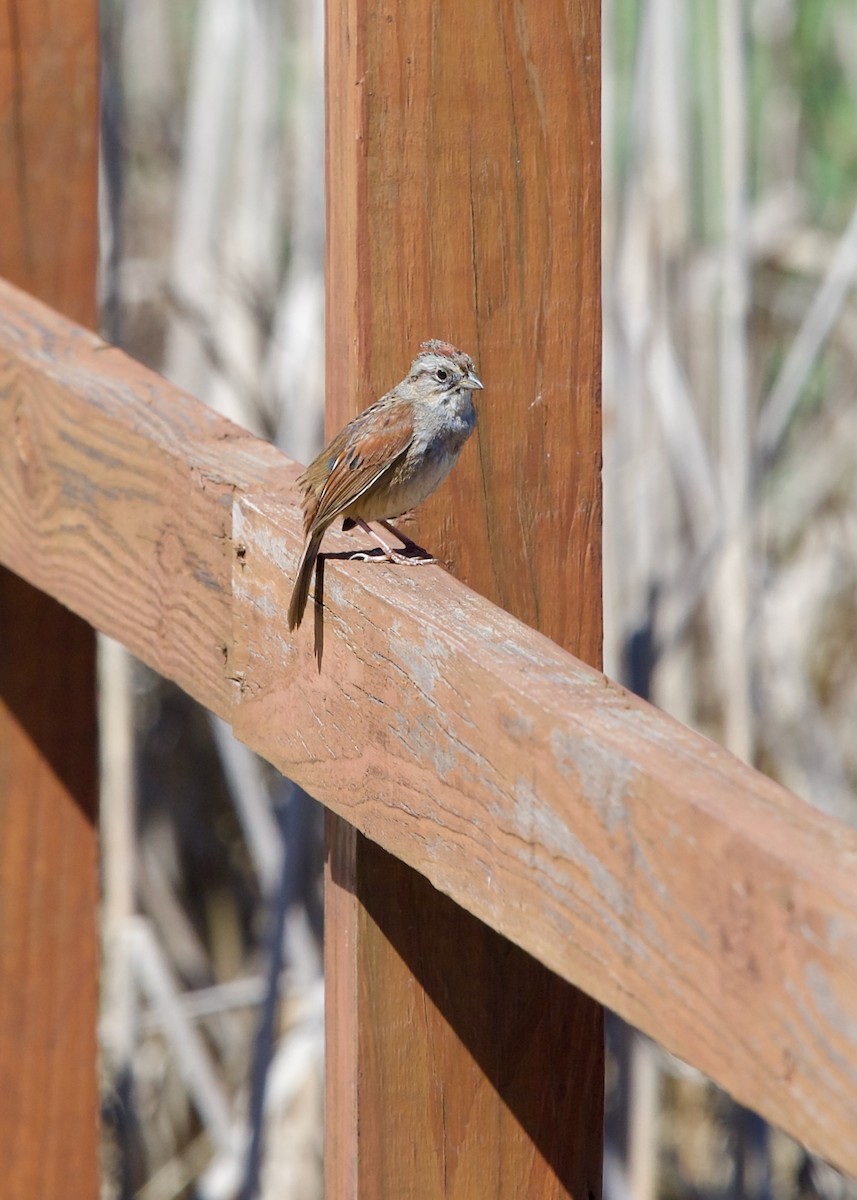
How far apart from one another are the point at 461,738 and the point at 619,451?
2577 mm

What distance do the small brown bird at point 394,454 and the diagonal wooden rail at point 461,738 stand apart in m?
0.04

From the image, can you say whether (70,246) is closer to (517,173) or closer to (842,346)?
(517,173)

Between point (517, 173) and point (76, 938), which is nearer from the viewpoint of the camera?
point (517, 173)

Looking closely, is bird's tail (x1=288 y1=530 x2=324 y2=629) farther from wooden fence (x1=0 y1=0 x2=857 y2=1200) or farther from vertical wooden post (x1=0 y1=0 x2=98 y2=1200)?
vertical wooden post (x1=0 y1=0 x2=98 y2=1200)

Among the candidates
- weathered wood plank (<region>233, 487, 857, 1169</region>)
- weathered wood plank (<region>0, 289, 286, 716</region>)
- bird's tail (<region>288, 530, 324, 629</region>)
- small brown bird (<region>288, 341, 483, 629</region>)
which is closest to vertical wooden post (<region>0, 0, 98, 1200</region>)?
weathered wood plank (<region>0, 289, 286, 716</region>)

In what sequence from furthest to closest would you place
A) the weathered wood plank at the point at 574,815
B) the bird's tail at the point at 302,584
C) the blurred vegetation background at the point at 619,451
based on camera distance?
the blurred vegetation background at the point at 619,451 < the bird's tail at the point at 302,584 < the weathered wood plank at the point at 574,815

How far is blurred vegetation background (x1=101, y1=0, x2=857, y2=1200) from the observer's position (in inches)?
139

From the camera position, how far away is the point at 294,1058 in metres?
3.99

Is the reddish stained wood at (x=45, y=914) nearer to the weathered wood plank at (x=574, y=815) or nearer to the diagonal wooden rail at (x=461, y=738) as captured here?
the diagonal wooden rail at (x=461, y=738)

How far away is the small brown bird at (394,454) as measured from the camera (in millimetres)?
1674

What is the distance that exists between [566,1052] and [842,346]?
3288 mm

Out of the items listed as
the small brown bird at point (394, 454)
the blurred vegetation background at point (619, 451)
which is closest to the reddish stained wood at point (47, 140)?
the small brown bird at point (394, 454)

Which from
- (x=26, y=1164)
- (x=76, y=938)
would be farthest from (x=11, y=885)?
(x=26, y=1164)

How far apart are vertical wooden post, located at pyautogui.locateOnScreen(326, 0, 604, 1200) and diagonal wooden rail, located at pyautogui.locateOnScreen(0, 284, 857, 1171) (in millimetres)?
173
